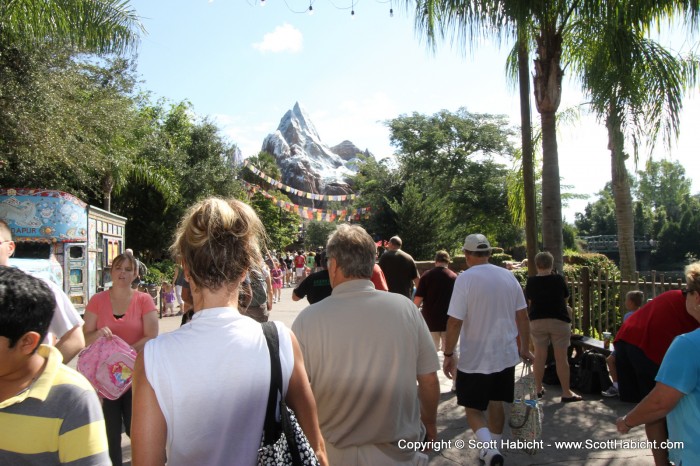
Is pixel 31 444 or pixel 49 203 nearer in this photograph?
pixel 31 444

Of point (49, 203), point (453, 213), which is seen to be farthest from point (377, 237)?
point (49, 203)

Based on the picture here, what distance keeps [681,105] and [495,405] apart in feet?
19.1

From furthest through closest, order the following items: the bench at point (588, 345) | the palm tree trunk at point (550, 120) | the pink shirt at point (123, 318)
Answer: the palm tree trunk at point (550, 120) < the bench at point (588, 345) < the pink shirt at point (123, 318)

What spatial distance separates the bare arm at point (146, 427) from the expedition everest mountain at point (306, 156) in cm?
7855

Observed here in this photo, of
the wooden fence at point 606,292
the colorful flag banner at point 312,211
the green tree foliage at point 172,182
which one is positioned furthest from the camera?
the colorful flag banner at point 312,211

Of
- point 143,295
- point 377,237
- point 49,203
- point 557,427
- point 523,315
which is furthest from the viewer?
point 377,237

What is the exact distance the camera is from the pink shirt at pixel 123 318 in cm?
405

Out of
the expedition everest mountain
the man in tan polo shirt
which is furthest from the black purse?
the expedition everest mountain

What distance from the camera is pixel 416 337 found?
2930 mm

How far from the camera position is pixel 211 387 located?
1.66m

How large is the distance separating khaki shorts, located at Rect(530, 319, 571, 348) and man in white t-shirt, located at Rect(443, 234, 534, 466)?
1.95m

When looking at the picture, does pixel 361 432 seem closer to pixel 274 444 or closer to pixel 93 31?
pixel 274 444

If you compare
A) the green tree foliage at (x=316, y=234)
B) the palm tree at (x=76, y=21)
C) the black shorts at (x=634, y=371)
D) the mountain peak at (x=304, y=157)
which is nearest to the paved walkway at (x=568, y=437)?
the black shorts at (x=634, y=371)

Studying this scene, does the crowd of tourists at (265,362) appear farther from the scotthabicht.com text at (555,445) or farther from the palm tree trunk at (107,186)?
the palm tree trunk at (107,186)
